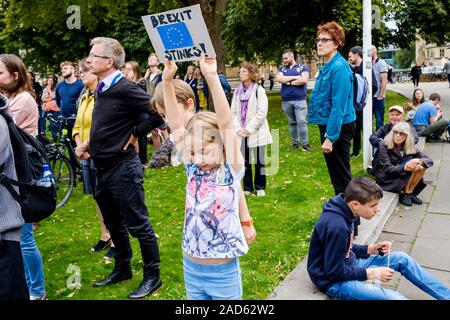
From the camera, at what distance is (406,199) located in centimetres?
669

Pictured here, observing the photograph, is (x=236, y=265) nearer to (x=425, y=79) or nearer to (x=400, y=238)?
(x=400, y=238)

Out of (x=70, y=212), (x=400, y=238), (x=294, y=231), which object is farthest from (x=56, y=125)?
(x=400, y=238)

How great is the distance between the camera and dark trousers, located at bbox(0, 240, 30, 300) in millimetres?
2885

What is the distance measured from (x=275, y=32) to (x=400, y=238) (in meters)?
18.6

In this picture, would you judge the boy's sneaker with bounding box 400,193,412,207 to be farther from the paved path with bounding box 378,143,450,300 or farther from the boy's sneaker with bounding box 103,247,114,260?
the boy's sneaker with bounding box 103,247,114,260

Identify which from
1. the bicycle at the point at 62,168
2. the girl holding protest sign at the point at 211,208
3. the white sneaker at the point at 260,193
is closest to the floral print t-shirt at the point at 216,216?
the girl holding protest sign at the point at 211,208

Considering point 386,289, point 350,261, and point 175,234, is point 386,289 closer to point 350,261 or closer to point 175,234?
point 350,261

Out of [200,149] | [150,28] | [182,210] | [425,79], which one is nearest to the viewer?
[200,149]

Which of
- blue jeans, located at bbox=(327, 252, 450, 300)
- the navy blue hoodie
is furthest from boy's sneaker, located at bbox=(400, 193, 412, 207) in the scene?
the navy blue hoodie

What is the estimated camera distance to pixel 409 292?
13.6 feet

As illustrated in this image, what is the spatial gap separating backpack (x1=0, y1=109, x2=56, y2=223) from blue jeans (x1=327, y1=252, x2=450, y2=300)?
2.16m

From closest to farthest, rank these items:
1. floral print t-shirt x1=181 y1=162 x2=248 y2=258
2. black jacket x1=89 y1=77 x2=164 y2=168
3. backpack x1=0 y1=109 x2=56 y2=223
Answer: floral print t-shirt x1=181 y1=162 x2=248 y2=258 → backpack x1=0 y1=109 x2=56 y2=223 → black jacket x1=89 y1=77 x2=164 y2=168

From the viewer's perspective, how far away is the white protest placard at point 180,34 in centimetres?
257

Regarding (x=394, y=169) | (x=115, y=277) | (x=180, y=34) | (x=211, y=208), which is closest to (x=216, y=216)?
(x=211, y=208)
